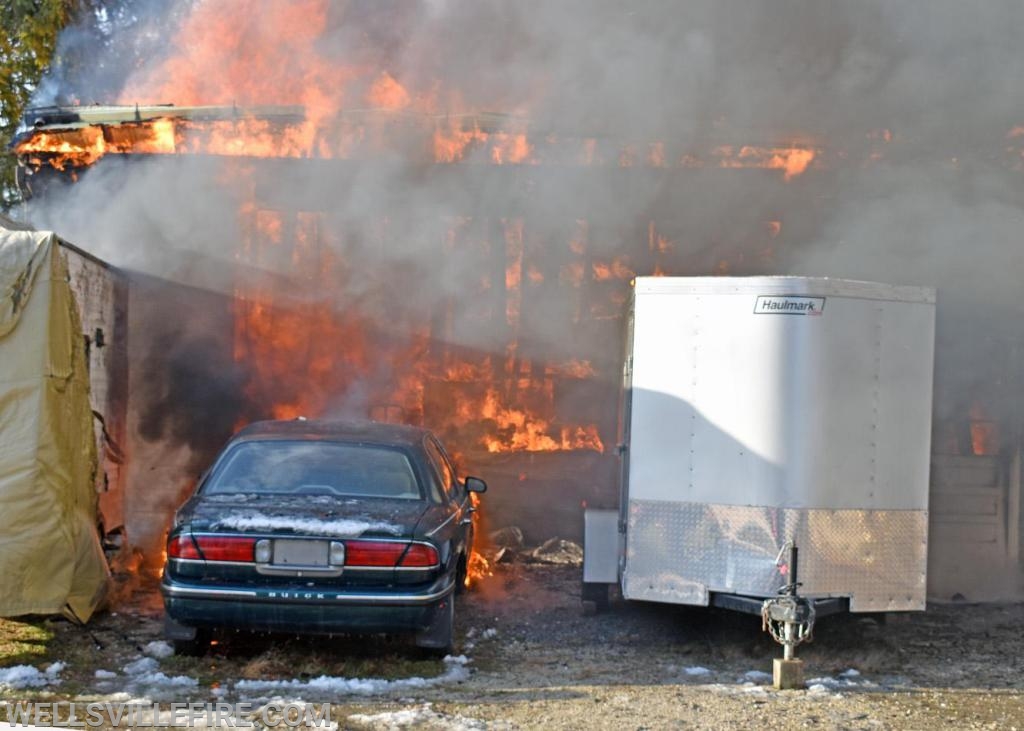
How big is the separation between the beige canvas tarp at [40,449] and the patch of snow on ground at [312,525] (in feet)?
5.00

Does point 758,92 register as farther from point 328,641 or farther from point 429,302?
point 328,641

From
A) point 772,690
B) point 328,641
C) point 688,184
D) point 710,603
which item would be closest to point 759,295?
point 710,603

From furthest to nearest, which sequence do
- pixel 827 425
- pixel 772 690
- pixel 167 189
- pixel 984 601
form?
pixel 167 189 < pixel 984 601 < pixel 827 425 < pixel 772 690

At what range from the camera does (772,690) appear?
5613 mm

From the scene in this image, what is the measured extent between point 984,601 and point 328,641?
5916 mm

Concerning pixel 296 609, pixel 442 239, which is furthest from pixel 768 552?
pixel 442 239

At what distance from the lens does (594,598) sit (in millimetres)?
7605

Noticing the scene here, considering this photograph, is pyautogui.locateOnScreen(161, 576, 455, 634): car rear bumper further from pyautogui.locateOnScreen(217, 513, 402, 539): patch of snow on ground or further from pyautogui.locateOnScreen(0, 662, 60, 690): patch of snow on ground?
pyautogui.locateOnScreen(0, 662, 60, 690): patch of snow on ground

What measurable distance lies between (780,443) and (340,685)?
297 cm

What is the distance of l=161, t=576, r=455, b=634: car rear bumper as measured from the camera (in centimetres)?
550

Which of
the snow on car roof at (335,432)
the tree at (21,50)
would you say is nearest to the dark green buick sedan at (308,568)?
the snow on car roof at (335,432)

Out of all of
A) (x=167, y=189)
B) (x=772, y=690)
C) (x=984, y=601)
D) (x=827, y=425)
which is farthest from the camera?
(x=167, y=189)

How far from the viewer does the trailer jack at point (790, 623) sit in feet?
18.5

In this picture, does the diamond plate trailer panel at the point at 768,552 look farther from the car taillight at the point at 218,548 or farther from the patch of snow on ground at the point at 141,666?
the patch of snow on ground at the point at 141,666
